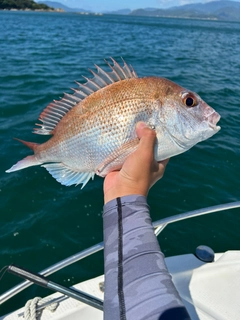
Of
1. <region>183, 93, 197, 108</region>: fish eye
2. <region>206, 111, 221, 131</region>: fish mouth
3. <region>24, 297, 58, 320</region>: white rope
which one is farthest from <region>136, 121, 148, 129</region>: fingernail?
<region>24, 297, 58, 320</region>: white rope

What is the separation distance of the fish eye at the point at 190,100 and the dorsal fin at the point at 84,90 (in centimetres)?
52

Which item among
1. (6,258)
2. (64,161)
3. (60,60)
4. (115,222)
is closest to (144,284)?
(115,222)

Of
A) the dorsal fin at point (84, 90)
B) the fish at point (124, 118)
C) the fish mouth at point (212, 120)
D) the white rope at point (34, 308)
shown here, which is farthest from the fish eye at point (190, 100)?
the white rope at point (34, 308)

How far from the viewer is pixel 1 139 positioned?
739 centimetres

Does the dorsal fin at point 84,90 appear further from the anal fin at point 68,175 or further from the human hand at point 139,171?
the human hand at point 139,171

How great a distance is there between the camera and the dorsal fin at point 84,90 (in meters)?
2.69

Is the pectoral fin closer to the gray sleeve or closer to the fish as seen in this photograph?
the fish

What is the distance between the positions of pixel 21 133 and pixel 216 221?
5.30 metres

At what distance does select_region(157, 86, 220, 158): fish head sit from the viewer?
8.17 feet

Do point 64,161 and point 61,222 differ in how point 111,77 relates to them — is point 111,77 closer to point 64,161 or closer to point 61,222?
point 64,161

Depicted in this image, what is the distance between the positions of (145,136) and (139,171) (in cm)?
37

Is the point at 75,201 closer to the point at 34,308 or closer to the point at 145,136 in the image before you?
the point at 34,308

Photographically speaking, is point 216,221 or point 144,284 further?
point 216,221

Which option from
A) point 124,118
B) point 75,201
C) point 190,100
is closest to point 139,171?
point 124,118
